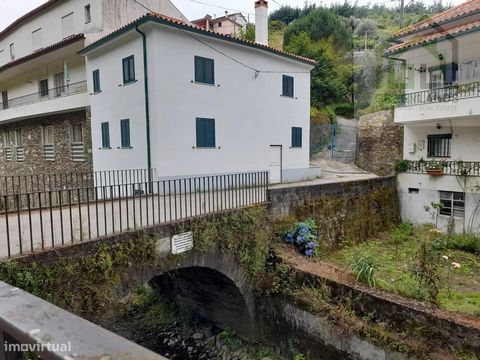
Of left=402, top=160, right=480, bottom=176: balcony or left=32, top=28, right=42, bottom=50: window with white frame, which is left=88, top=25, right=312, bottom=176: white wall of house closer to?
left=402, top=160, right=480, bottom=176: balcony

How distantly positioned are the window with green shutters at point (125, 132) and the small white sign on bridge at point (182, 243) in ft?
24.6

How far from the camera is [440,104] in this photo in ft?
49.0

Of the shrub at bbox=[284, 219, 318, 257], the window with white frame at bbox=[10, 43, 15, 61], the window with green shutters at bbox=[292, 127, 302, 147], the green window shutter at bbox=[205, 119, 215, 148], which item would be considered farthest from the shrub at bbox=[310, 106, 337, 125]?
the window with white frame at bbox=[10, 43, 15, 61]

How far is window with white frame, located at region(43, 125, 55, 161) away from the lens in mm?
19969

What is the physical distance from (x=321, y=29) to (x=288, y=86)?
22.9 meters

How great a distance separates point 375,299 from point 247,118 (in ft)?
32.6

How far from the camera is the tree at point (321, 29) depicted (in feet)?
117

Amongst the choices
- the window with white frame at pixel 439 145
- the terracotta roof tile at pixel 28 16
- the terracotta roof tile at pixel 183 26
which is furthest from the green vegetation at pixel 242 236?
the terracotta roof tile at pixel 28 16

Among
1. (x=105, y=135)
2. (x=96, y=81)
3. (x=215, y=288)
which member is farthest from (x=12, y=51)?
(x=215, y=288)

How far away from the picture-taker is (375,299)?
7.34 metres

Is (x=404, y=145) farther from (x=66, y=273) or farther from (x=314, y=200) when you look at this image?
(x=66, y=273)

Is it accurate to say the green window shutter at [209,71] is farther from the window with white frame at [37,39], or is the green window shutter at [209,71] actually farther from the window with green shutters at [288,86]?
the window with white frame at [37,39]

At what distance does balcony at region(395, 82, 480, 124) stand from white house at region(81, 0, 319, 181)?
5355 mm

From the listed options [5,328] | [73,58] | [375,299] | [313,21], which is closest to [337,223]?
[375,299]
